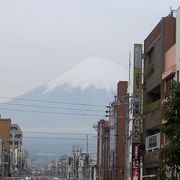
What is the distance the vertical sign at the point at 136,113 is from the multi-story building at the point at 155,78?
722mm

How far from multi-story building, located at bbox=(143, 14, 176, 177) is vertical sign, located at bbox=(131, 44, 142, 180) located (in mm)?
722

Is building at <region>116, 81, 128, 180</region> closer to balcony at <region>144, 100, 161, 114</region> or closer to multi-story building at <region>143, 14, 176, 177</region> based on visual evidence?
multi-story building at <region>143, 14, 176, 177</region>

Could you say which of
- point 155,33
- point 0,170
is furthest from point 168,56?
point 0,170

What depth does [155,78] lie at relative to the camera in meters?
52.4

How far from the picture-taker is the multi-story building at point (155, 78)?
4797 centimetres

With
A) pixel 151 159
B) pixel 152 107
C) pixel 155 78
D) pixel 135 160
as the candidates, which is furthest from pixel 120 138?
pixel 155 78

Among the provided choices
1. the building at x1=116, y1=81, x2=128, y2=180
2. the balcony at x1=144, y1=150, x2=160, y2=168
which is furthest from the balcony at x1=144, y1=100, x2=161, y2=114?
the building at x1=116, y1=81, x2=128, y2=180

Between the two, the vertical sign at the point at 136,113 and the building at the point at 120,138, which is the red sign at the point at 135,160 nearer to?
the vertical sign at the point at 136,113

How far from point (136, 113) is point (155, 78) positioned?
7.16 meters

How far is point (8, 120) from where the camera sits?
632ft

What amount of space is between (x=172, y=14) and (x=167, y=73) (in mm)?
5106

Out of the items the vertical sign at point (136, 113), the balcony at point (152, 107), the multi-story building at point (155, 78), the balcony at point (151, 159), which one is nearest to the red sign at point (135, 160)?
the vertical sign at point (136, 113)

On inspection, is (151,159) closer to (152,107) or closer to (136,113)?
(152,107)

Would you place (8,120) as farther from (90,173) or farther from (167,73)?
(167,73)
